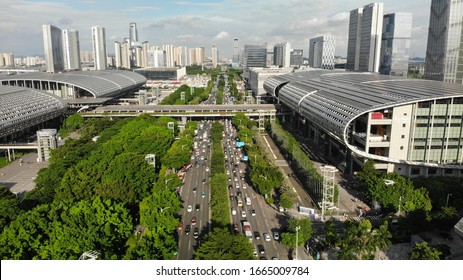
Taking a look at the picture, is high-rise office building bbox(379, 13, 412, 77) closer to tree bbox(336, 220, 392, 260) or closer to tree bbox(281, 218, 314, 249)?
tree bbox(281, 218, 314, 249)

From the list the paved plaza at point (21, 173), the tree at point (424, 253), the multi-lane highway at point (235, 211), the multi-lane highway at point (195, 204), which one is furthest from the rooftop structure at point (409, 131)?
the paved plaza at point (21, 173)

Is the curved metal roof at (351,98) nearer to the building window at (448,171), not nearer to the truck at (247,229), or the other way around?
the building window at (448,171)

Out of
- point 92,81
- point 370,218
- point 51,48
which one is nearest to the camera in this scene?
point 370,218

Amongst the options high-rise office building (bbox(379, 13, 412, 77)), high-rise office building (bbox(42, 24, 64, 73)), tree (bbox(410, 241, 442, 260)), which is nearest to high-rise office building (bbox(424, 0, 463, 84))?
high-rise office building (bbox(379, 13, 412, 77))

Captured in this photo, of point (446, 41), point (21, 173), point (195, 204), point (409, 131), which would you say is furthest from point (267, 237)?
point (446, 41)

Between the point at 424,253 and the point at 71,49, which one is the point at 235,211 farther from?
the point at 71,49
